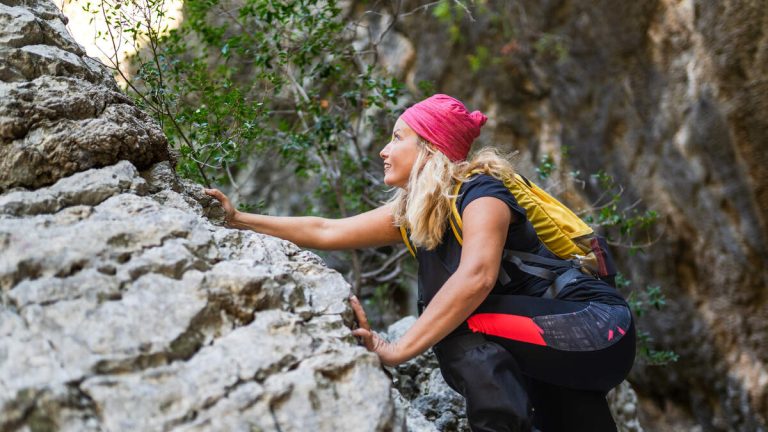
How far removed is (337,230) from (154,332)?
3.83 feet

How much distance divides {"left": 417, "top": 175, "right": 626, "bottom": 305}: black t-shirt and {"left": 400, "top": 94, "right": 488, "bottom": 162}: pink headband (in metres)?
0.21

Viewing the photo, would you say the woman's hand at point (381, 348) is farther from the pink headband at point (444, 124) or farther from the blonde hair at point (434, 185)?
the pink headband at point (444, 124)

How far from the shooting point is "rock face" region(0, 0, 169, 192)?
→ 2.08 m

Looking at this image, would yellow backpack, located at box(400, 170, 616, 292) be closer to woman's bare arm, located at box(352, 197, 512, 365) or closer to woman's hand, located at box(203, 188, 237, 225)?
woman's bare arm, located at box(352, 197, 512, 365)

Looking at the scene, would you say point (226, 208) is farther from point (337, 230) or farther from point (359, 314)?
point (359, 314)

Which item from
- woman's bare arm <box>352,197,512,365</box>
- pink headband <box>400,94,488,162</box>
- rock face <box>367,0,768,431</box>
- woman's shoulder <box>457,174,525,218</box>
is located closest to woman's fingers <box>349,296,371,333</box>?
woman's bare arm <box>352,197,512,365</box>

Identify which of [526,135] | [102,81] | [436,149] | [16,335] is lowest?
[526,135]

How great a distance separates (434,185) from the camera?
2.35 metres

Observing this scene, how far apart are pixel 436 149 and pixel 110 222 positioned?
44.2 inches

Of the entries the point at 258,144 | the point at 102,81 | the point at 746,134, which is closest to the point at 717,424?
the point at 746,134

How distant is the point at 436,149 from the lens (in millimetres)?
2490

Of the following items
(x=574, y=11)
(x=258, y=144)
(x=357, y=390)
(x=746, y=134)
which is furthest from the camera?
(x=574, y=11)

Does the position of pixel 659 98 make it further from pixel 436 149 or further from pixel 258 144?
pixel 436 149

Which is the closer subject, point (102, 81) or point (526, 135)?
point (102, 81)
